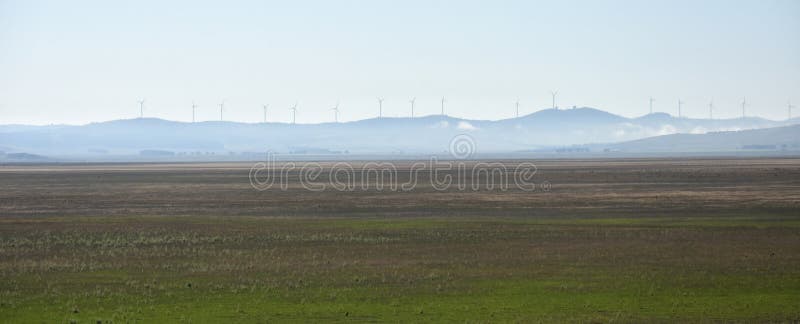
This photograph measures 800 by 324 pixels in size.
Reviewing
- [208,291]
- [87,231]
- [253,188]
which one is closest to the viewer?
[208,291]

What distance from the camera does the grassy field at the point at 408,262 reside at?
26594mm

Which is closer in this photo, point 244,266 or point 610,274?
point 610,274

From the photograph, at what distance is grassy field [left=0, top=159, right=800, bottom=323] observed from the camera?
87.2 ft

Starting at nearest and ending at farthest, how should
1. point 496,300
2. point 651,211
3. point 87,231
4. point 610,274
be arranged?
point 496,300 → point 610,274 → point 87,231 → point 651,211

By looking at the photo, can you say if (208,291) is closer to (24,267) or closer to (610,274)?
(24,267)

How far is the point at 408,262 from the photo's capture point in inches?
1425

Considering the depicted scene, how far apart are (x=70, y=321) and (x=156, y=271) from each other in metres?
9.07

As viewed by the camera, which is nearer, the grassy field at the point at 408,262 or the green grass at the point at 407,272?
the green grass at the point at 407,272

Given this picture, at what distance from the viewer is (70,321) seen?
25.1 meters

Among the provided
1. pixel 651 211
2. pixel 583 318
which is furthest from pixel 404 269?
pixel 651 211

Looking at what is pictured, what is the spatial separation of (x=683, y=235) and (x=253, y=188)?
5743 cm

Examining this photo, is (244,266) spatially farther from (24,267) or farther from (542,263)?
(542,263)

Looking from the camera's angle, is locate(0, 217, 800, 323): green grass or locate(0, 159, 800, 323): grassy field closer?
locate(0, 217, 800, 323): green grass

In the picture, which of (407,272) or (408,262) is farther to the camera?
(408,262)
